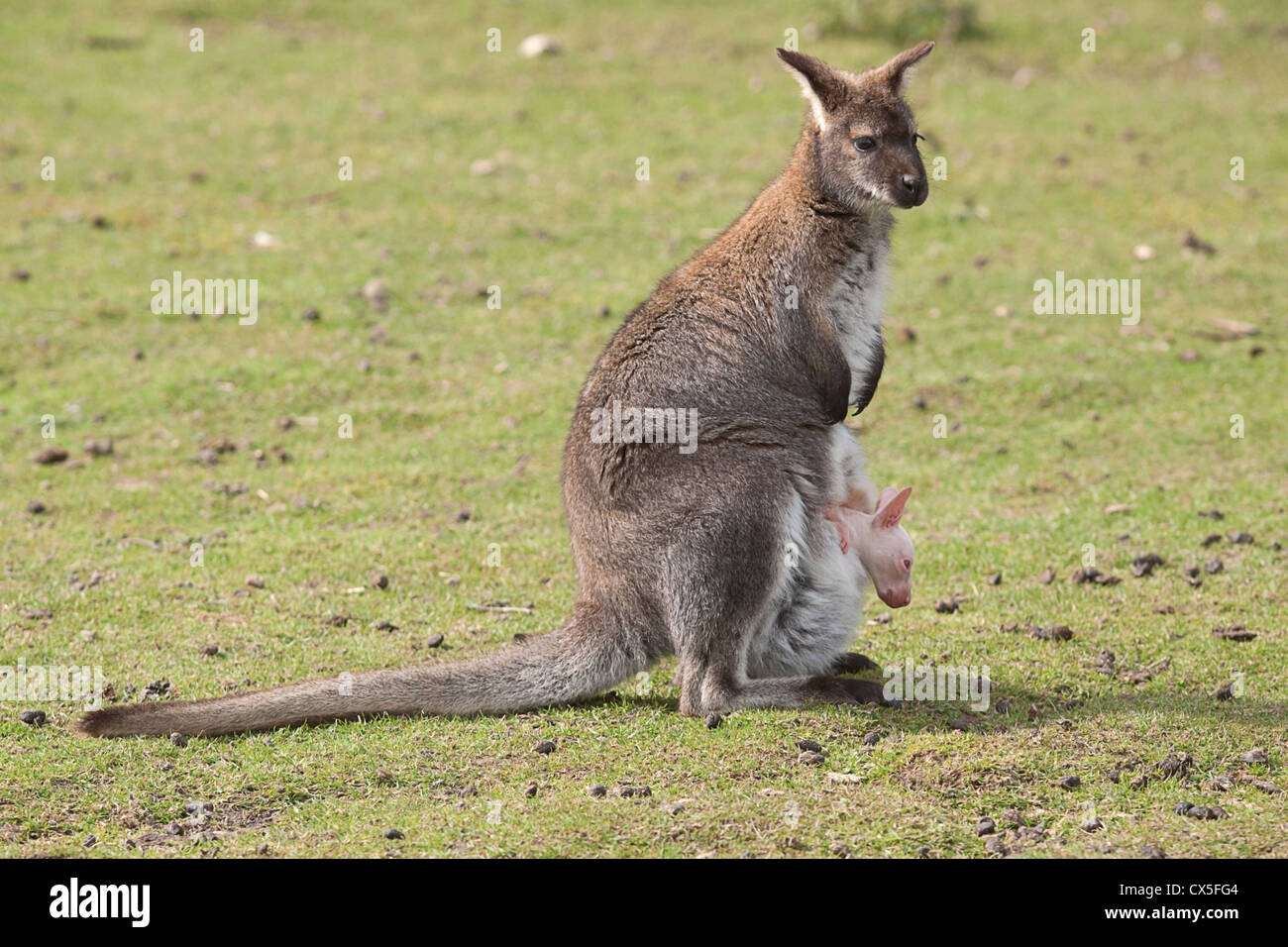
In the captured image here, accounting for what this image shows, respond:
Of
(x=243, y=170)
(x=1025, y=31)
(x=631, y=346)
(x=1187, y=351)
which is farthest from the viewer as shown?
(x=1025, y=31)

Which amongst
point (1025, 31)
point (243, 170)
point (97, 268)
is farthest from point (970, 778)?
point (1025, 31)

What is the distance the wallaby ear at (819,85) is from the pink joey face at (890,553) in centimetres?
167

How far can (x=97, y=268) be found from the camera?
1198cm

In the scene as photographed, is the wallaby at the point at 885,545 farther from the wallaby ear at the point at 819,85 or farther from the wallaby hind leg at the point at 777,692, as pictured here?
the wallaby ear at the point at 819,85

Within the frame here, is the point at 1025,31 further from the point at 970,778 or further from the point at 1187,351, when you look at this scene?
the point at 970,778

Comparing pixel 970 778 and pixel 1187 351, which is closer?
pixel 970 778

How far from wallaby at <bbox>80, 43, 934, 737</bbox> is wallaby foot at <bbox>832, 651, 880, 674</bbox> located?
16mm

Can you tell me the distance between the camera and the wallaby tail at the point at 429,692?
5.58 meters

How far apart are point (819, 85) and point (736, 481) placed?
1.81 metres

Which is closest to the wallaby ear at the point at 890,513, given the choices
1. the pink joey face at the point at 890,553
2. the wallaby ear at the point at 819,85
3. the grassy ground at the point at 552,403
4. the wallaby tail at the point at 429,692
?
the pink joey face at the point at 890,553

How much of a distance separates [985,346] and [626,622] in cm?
587

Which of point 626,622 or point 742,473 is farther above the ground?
point 742,473

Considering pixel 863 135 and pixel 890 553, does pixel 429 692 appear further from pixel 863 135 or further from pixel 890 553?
pixel 863 135

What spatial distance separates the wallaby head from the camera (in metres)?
6.09
